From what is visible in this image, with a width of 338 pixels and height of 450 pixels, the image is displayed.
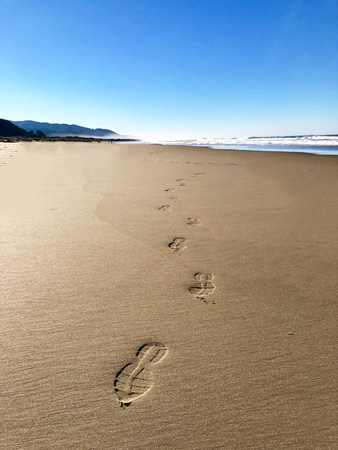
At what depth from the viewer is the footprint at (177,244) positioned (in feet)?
8.37

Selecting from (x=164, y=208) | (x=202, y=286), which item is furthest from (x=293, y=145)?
(x=202, y=286)

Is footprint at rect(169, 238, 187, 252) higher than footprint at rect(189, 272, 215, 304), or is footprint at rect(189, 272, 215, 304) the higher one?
footprint at rect(169, 238, 187, 252)

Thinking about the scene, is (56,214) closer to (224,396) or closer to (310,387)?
(224,396)

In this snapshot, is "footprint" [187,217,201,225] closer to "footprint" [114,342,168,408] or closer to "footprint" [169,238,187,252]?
"footprint" [169,238,187,252]

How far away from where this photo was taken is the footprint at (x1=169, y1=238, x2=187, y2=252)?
2550 mm

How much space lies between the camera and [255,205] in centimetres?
394

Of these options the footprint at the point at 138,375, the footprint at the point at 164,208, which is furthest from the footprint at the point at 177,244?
the footprint at the point at 138,375

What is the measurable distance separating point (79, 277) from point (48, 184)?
3.77 m

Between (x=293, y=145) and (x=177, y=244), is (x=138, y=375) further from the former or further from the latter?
(x=293, y=145)

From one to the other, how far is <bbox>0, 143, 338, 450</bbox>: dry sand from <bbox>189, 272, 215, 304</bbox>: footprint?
1 centimetres

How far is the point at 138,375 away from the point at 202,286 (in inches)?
34.2

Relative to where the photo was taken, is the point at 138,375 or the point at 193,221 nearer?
the point at 138,375

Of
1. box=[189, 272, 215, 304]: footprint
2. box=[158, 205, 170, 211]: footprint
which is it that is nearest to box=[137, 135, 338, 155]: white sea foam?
box=[158, 205, 170, 211]: footprint

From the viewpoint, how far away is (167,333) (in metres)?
1.48
